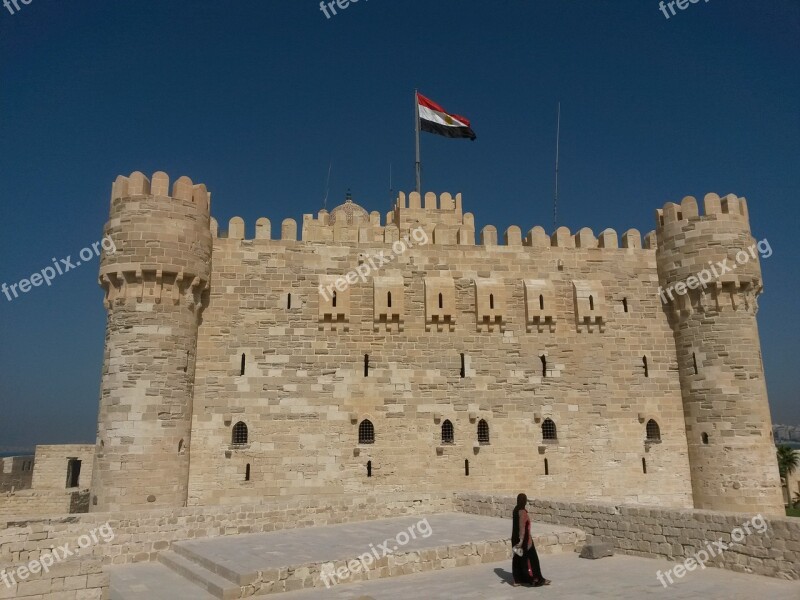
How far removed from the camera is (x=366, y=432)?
54.5 feet

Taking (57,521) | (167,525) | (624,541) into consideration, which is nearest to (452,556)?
(624,541)

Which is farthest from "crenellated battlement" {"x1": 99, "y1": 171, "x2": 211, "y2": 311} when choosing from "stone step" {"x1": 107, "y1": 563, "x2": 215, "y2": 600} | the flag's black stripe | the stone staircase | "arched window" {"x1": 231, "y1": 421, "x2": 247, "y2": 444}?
the flag's black stripe

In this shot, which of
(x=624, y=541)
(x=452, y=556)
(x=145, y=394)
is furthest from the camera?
(x=145, y=394)

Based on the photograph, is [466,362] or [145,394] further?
[466,362]

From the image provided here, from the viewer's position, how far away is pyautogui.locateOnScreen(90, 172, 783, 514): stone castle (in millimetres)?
15508

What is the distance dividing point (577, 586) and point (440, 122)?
17.2m

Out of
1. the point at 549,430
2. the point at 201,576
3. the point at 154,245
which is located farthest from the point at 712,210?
the point at 201,576

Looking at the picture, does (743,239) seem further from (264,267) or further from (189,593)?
(189,593)

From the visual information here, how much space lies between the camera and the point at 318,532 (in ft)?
37.9

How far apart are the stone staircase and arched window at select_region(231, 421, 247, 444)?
4739 millimetres

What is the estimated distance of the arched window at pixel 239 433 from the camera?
16.0 metres

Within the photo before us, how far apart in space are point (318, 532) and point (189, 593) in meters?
3.81

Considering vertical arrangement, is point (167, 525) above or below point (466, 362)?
below

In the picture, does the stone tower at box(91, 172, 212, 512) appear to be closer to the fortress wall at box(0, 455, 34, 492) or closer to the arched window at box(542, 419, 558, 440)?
the arched window at box(542, 419, 558, 440)
